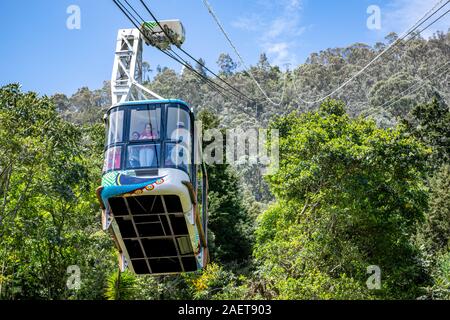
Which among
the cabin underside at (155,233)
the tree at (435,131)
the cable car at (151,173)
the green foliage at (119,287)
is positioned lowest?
the green foliage at (119,287)

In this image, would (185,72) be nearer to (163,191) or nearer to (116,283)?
(116,283)

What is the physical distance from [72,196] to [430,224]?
22570 mm

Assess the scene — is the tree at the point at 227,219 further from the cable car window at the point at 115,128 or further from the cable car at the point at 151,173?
the cable car window at the point at 115,128

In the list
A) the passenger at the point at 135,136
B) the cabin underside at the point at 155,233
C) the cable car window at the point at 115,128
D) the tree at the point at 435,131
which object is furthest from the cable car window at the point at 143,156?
the tree at the point at 435,131

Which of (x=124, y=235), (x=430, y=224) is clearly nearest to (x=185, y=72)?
(x=430, y=224)

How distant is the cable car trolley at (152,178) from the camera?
1399 cm

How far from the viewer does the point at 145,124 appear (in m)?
14.5

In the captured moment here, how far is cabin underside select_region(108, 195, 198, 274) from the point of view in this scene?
14469 mm

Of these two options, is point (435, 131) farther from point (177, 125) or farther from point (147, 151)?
point (147, 151)

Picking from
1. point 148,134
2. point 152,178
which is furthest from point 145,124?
point 152,178

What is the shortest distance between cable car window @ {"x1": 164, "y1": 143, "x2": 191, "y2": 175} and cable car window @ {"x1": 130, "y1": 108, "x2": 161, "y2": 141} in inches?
18.6

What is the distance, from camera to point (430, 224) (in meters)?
38.4

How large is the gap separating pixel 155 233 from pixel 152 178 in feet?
6.49

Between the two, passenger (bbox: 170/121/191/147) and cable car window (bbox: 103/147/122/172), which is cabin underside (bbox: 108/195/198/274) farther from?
passenger (bbox: 170/121/191/147)
